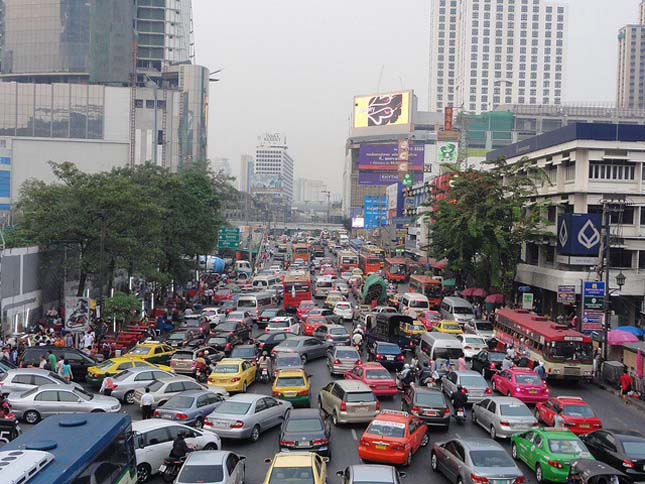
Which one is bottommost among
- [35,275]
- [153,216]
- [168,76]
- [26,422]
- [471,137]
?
[26,422]

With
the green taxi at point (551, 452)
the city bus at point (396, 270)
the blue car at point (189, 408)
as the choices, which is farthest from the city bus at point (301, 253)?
the green taxi at point (551, 452)

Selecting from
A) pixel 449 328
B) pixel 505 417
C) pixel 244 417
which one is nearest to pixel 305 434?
pixel 244 417

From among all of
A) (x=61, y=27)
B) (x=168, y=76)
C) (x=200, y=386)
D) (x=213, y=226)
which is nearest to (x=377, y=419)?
(x=200, y=386)

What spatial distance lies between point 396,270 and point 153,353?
144 ft

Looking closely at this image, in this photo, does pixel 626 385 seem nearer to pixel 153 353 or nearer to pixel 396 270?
pixel 153 353

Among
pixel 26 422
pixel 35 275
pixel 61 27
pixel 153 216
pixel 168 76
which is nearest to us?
pixel 26 422

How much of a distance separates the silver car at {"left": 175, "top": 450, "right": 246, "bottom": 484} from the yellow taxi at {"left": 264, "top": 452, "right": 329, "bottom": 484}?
2.96 ft

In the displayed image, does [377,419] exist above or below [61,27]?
below

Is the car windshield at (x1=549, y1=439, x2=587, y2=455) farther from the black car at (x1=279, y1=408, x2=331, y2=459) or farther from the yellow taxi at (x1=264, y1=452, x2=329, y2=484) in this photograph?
the yellow taxi at (x1=264, y1=452, x2=329, y2=484)

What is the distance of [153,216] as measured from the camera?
43.5m

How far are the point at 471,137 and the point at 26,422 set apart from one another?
423 feet

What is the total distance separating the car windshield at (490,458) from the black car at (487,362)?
1420 cm

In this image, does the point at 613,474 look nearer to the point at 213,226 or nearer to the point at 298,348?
the point at 298,348

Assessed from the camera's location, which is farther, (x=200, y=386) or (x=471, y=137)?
(x=471, y=137)
